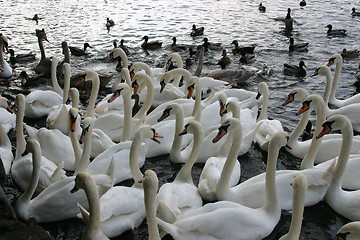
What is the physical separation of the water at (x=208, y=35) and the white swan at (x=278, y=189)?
0.26m

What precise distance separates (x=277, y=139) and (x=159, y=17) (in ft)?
56.2

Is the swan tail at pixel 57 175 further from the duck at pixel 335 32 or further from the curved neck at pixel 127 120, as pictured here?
the duck at pixel 335 32

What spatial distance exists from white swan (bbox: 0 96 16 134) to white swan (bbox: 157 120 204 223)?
426 cm

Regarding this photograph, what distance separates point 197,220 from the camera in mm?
5043

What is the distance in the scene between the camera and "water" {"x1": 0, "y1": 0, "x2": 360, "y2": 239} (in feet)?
24.2

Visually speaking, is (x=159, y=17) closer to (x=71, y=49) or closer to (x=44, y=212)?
(x=71, y=49)

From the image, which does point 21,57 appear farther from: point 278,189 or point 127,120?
point 278,189

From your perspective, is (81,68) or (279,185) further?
(81,68)

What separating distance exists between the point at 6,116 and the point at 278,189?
5835 millimetres

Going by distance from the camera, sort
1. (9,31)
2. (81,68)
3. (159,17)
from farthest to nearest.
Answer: (159,17) → (9,31) → (81,68)

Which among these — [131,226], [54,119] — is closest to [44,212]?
[131,226]

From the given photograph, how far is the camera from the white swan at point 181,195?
218 inches

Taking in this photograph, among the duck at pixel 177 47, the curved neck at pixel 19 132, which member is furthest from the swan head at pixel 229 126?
the duck at pixel 177 47

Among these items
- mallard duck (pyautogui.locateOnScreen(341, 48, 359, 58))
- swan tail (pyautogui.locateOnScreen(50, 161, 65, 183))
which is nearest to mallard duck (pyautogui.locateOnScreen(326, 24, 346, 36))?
mallard duck (pyautogui.locateOnScreen(341, 48, 359, 58))
